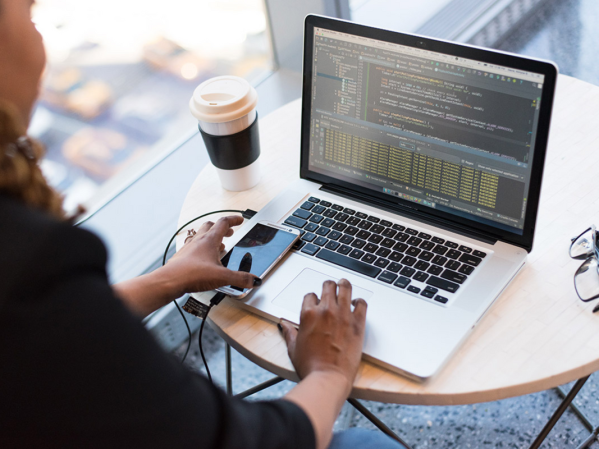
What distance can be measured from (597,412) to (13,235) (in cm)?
143

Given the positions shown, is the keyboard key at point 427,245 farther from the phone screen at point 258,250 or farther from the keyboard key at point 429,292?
the phone screen at point 258,250

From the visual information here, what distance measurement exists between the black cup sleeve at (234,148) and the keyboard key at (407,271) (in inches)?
16.1

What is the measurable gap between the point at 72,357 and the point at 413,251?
1.97 feet

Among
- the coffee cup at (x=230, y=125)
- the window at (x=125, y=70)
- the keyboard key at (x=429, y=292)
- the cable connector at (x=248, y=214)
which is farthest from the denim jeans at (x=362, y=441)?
the window at (x=125, y=70)

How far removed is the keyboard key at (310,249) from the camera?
980 millimetres

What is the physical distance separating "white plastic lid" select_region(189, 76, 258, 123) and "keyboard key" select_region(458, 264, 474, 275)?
19.4 inches

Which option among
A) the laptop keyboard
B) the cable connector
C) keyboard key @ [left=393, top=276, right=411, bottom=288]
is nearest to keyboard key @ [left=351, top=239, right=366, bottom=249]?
the laptop keyboard

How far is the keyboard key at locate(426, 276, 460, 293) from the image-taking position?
869 millimetres

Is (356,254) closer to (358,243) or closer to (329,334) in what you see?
(358,243)

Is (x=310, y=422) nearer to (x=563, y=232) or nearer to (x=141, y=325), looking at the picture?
(x=141, y=325)

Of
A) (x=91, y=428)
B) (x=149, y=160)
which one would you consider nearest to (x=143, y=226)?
(x=149, y=160)

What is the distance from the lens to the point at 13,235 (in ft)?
1.59

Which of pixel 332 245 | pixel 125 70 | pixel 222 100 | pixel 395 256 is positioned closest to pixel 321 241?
pixel 332 245

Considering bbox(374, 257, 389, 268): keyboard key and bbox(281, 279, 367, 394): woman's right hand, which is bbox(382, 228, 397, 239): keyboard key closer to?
bbox(374, 257, 389, 268): keyboard key
